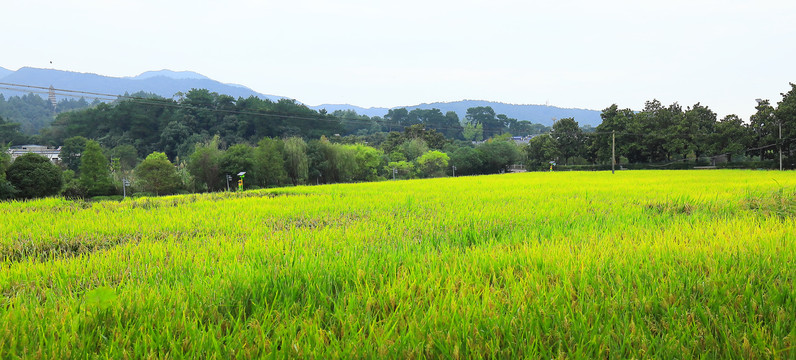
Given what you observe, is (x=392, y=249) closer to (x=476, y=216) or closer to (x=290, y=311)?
(x=290, y=311)

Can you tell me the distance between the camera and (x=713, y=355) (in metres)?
1.47

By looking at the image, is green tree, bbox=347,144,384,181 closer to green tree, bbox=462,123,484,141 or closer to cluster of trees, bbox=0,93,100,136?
cluster of trees, bbox=0,93,100,136

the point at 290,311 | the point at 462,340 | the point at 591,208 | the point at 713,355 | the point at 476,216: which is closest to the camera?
the point at 713,355

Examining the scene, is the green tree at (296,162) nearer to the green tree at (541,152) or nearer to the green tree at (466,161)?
the green tree at (466,161)

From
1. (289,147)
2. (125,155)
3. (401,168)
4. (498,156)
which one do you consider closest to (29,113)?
(125,155)

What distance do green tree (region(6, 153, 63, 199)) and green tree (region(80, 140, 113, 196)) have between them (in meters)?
7.66

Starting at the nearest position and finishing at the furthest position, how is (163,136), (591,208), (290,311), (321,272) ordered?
(290,311) → (321,272) → (591,208) → (163,136)

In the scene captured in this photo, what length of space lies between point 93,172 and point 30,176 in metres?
9.48

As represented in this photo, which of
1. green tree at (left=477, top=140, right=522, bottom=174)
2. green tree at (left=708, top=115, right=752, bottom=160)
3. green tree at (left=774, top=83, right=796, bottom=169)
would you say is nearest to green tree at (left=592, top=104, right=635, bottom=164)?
green tree at (left=708, top=115, right=752, bottom=160)

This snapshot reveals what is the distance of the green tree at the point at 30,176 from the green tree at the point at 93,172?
25.1 ft

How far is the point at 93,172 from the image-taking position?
119 feet

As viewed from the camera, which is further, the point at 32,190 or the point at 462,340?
the point at 32,190

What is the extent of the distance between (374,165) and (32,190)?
116 feet

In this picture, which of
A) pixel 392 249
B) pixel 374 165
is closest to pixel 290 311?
pixel 392 249
